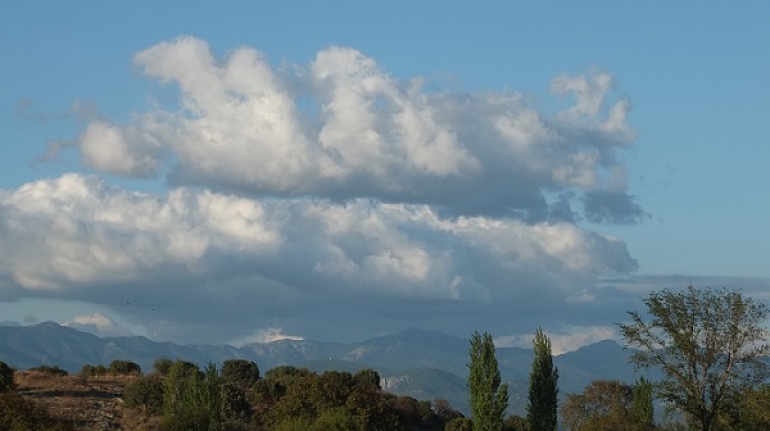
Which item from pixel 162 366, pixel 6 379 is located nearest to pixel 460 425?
pixel 162 366

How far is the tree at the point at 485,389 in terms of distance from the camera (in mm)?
116062

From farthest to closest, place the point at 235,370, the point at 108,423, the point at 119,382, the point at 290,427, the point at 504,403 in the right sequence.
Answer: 1. the point at 235,370
2. the point at 119,382
3. the point at 108,423
4. the point at 504,403
5. the point at 290,427

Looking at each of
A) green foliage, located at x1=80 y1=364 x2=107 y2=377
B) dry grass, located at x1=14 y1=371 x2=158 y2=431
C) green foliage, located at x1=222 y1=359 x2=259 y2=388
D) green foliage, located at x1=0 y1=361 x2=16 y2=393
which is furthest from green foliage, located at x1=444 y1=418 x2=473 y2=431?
green foliage, located at x1=0 y1=361 x2=16 y2=393

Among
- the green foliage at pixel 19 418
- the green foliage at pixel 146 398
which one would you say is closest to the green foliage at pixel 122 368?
the green foliage at pixel 146 398

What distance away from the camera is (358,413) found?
404ft

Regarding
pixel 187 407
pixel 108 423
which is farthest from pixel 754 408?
pixel 108 423

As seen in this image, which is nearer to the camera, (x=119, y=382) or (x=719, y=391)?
(x=719, y=391)

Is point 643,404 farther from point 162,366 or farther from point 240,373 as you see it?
point 162,366

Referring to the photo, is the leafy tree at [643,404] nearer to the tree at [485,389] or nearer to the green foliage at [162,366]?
the tree at [485,389]

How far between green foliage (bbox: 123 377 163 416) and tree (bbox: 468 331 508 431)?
4040 cm

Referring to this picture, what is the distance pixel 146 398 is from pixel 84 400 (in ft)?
24.9

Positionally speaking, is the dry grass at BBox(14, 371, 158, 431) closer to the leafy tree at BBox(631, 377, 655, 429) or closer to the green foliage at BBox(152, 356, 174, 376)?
the green foliage at BBox(152, 356, 174, 376)

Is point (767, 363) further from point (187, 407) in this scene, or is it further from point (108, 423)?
point (108, 423)

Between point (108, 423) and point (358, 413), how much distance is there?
94.4ft
